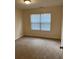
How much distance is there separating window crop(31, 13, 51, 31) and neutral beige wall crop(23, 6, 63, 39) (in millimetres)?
311

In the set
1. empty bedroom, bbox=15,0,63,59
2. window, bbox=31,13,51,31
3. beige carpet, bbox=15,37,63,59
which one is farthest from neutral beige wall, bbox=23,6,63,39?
beige carpet, bbox=15,37,63,59

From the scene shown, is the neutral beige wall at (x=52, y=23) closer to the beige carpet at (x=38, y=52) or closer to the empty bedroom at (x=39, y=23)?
the empty bedroom at (x=39, y=23)

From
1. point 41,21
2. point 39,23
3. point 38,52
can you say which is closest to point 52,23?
point 41,21

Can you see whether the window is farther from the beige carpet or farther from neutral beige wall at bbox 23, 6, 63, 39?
the beige carpet

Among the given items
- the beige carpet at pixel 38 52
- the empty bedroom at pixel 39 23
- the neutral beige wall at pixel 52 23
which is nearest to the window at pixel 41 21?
the empty bedroom at pixel 39 23

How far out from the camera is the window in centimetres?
723

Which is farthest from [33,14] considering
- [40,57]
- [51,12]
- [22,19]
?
[40,57]

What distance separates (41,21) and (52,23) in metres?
0.98

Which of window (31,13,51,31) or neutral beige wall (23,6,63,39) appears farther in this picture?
window (31,13,51,31)

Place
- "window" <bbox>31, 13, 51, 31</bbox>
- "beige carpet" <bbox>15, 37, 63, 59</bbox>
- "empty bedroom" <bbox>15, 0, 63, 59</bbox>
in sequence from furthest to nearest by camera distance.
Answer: "window" <bbox>31, 13, 51, 31</bbox>
"empty bedroom" <bbox>15, 0, 63, 59</bbox>
"beige carpet" <bbox>15, 37, 63, 59</bbox>

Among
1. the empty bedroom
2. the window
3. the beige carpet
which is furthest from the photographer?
the window
